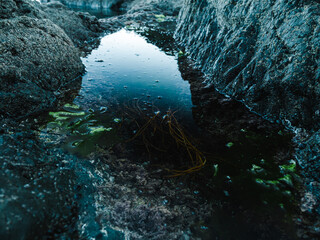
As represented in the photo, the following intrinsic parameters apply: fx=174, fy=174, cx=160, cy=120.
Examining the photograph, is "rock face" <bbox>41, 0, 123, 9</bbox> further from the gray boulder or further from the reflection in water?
the gray boulder

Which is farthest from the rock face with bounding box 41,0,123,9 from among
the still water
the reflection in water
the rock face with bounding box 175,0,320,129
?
the still water

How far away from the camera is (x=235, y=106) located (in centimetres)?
442

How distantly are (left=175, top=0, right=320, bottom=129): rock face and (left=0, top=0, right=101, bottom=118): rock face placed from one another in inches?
179

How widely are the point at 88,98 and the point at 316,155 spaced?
476 cm

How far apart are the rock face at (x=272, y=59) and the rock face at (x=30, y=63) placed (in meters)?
4.56

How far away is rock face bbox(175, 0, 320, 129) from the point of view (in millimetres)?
3400

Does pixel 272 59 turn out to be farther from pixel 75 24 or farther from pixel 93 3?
pixel 93 3

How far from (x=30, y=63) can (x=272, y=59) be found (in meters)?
5.60

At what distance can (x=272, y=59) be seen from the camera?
4020mm

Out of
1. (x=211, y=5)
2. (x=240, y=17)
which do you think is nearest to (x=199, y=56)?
(x=240, y=17)

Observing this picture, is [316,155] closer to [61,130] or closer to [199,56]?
[61,130]

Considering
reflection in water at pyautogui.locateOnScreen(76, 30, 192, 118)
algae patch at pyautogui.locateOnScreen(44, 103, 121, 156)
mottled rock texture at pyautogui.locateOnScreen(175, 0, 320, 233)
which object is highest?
mottled rock texture at pyautogui.locateOnScreen(175, 0, 320, 233)

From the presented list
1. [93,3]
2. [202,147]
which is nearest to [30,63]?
[202,147]

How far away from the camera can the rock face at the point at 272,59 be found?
3.40 meters
